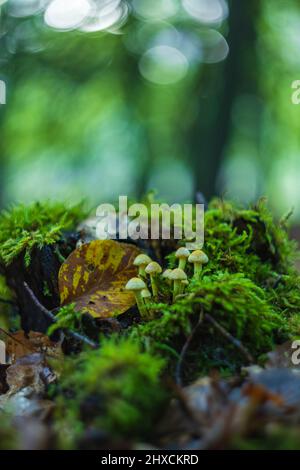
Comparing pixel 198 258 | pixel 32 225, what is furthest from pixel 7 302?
pixel 198 258

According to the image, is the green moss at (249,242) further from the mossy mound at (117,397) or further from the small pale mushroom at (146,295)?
the mossy mound at (117,397)

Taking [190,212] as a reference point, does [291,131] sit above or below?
above

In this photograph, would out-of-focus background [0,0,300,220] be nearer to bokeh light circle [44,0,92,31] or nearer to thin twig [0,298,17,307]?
bokeh light circle [44,0,92,31]

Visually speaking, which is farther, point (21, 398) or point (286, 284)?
point (286, 284)

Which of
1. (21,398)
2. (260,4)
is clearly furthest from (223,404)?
(260,4)

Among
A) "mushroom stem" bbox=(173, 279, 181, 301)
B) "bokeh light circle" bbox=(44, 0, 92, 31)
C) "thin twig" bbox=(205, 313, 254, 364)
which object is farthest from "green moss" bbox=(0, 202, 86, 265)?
"bokeh light circle" bbox=(44, 0, 92, 31)

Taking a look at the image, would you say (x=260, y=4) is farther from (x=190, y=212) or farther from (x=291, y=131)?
(x=190, y=212)
